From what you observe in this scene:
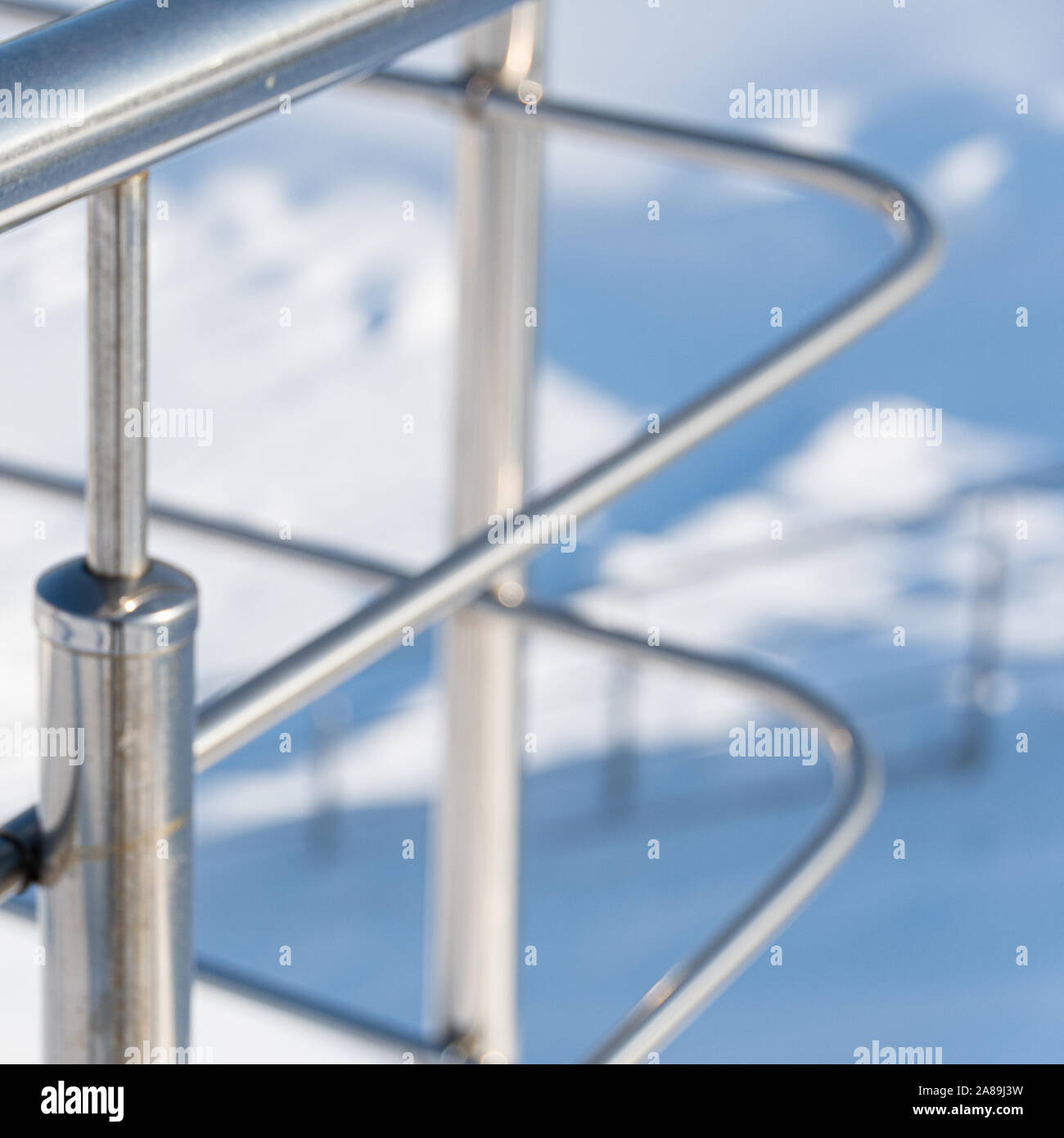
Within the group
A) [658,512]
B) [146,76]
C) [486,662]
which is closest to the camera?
[146,76]

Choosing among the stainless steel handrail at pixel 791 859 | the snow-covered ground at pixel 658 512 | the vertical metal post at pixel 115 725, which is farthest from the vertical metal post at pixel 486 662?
the snow-covered ground at pixel 658 512

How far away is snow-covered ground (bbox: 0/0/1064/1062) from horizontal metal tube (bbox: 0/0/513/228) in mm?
1272

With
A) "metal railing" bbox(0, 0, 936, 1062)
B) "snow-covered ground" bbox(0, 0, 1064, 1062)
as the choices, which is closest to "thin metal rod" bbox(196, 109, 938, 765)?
"metal railing" bbox(0, 0, 936, 1062)

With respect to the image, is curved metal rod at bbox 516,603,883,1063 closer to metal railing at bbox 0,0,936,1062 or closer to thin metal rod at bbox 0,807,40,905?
metal railing at bbox 0,0,936,1062

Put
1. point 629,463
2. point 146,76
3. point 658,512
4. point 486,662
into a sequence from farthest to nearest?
point 658,512, point 486,662, point 629,463, point 146,76

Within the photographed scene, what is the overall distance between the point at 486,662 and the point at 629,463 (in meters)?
0.16

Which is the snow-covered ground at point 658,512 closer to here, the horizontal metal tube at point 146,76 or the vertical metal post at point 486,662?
the vertical metal post at point 486,662

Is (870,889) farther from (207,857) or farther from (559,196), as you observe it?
(559,196)

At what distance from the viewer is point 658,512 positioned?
12.0ft

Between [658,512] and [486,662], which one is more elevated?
[658,512]

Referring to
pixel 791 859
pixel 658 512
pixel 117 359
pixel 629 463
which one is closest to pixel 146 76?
pixel 117 359

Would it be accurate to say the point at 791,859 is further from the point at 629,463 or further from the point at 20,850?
the point at 20,850

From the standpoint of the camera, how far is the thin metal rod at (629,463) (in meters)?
0.27

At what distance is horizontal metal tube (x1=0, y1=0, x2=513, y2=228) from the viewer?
7.0 inches
